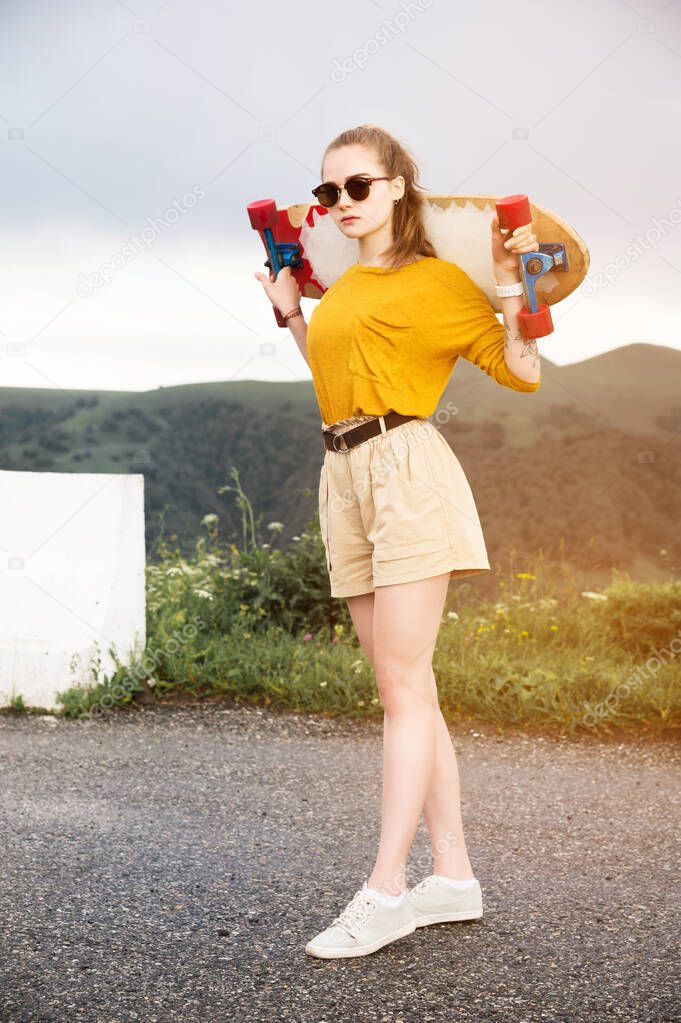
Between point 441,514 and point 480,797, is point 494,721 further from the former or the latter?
point 441,514

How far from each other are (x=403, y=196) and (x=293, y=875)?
6.81 feet

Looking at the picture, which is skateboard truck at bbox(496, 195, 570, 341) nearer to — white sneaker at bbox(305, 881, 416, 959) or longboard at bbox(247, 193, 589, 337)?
longboard at bbox(247, 193, 589, 337)

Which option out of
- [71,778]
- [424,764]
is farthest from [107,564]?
[424,764]

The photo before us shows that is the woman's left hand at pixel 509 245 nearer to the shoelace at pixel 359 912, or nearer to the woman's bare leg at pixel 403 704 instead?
the woman's bare leg at pixel 403 704

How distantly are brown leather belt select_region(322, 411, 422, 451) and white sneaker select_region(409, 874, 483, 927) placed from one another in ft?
3.95

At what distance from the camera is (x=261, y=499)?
25.7ft

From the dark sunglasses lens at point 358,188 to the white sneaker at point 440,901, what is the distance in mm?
1801

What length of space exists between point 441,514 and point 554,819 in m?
1.96

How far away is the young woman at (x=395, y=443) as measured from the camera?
271 centimetres

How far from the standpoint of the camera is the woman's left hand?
259 centimetres

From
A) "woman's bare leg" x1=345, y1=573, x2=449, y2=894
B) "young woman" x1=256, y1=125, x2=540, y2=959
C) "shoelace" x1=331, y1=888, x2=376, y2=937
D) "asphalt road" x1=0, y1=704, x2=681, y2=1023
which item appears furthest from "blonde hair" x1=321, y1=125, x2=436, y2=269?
"asphalt road" x1=0, y1=704, x2=681, y2=1023

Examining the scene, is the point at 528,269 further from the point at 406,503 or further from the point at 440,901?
the point at 440,901

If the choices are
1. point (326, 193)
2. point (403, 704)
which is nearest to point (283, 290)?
point (326, 193)

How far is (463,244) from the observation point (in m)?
2.82
